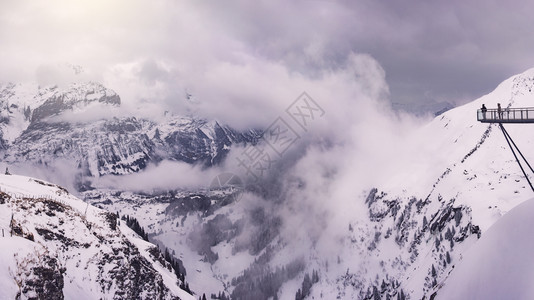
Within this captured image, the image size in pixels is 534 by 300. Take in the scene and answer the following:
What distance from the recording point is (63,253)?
76062 millimetres

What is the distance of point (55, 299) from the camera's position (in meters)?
61.6

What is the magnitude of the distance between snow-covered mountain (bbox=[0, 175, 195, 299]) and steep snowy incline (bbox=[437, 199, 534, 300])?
52548 millimetres

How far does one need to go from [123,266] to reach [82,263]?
1130 cm

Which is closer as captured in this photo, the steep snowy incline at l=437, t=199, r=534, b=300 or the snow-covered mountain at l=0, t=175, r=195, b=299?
the steep snowy incline at l=437, t=199, r=534, b=300

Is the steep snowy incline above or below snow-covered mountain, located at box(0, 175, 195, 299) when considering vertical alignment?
above

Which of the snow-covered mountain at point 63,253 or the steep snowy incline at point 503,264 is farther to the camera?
the snow-covered mountain at point 63,253

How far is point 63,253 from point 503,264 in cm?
7607

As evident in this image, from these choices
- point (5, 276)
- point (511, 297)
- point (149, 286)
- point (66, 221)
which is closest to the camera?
point (511, 297)

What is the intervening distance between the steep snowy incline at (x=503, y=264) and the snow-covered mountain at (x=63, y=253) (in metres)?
52.5

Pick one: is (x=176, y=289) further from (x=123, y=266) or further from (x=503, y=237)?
(x=503, y=237)

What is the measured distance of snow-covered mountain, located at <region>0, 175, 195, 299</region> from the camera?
56875 millimetres

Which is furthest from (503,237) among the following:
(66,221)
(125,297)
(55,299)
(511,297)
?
(66,221)

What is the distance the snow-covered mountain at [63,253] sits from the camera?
56.9m

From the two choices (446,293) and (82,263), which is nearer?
(446,293)
